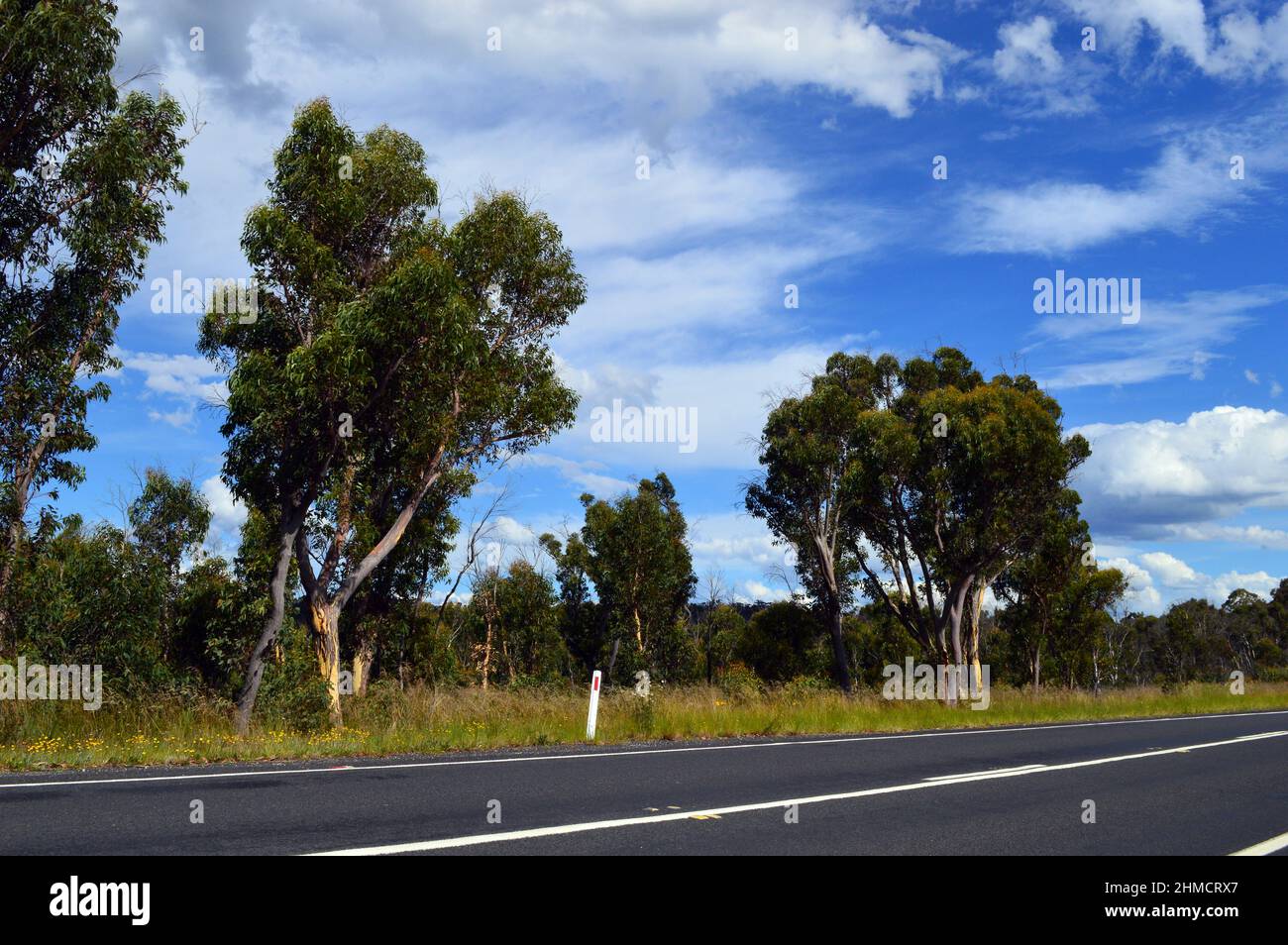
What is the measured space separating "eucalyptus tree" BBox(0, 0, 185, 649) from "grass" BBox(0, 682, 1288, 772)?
19.1ft

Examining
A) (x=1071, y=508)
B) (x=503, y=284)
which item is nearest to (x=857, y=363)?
(x=1071, y=508)

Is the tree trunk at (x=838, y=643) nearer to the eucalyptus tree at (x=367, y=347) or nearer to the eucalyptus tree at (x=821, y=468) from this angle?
the eucalyptus tree at (x=821, y=468)

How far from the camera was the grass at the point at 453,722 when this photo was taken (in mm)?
10492

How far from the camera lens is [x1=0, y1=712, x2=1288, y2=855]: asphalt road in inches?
237

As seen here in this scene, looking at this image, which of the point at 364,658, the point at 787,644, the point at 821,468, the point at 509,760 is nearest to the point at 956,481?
the point at 821,468

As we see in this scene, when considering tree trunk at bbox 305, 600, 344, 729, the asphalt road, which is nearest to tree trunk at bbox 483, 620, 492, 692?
tree trunk at bbox 305, 600, 344, 729

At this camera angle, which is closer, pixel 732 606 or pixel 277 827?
pixel 277 827

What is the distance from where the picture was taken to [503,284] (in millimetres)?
23797

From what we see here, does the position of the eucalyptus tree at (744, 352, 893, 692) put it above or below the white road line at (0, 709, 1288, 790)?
above

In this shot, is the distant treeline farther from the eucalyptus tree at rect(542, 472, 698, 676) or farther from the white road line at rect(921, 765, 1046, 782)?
the white road line at rect(921, 765, 1046, 782)

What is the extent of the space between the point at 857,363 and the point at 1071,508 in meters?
13.1

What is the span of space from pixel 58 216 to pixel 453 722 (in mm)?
11095
